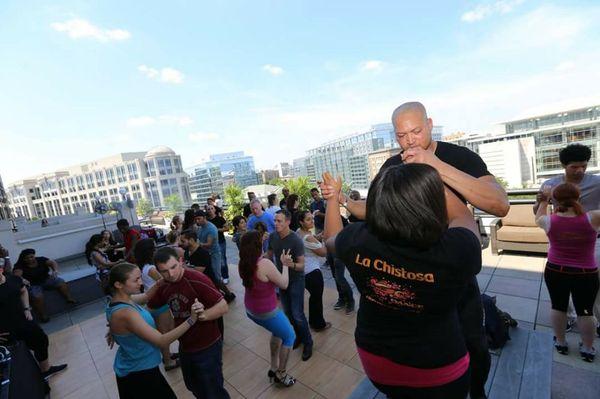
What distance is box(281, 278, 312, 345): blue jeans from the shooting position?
353 centimetres

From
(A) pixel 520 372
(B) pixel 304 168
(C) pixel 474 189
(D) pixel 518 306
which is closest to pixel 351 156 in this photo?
(B) pixel 304 168

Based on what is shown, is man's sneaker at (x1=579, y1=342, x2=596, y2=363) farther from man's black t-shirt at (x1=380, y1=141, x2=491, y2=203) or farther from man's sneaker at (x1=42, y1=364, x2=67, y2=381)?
man's sneaker at (x1=42, y1=364, x2=67, y2=381)

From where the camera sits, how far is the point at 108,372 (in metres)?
4.09

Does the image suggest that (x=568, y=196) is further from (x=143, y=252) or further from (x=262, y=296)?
(x=143, y=252)

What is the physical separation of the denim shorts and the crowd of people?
6.97ft

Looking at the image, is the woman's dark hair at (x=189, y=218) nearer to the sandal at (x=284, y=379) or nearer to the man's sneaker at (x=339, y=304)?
A: the man's sneaker at (x=339, y=304)

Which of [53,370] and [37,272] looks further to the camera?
[37,272]

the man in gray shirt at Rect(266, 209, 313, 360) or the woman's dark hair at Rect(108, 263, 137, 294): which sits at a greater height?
the woman's dark hair at Rect(108, 263, 137, 294)

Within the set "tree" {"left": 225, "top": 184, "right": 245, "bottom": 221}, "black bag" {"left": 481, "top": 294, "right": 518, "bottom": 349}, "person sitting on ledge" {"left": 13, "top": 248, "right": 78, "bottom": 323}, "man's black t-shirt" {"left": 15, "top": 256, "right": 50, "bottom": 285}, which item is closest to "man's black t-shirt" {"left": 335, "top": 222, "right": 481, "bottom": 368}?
"black bag" {"left": 481, "top": 294, "right": 518, "bottom": 349}

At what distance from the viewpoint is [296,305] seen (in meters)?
3.54

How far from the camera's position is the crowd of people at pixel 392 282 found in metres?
0.96

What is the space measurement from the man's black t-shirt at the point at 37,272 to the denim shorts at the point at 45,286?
7 centimetres

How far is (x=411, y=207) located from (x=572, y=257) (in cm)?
285

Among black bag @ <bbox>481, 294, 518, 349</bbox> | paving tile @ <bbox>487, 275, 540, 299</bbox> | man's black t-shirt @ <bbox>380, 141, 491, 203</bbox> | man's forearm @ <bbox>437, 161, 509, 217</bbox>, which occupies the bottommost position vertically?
paving tile @ <bbox>487, 275, 540, 299</bbox>
